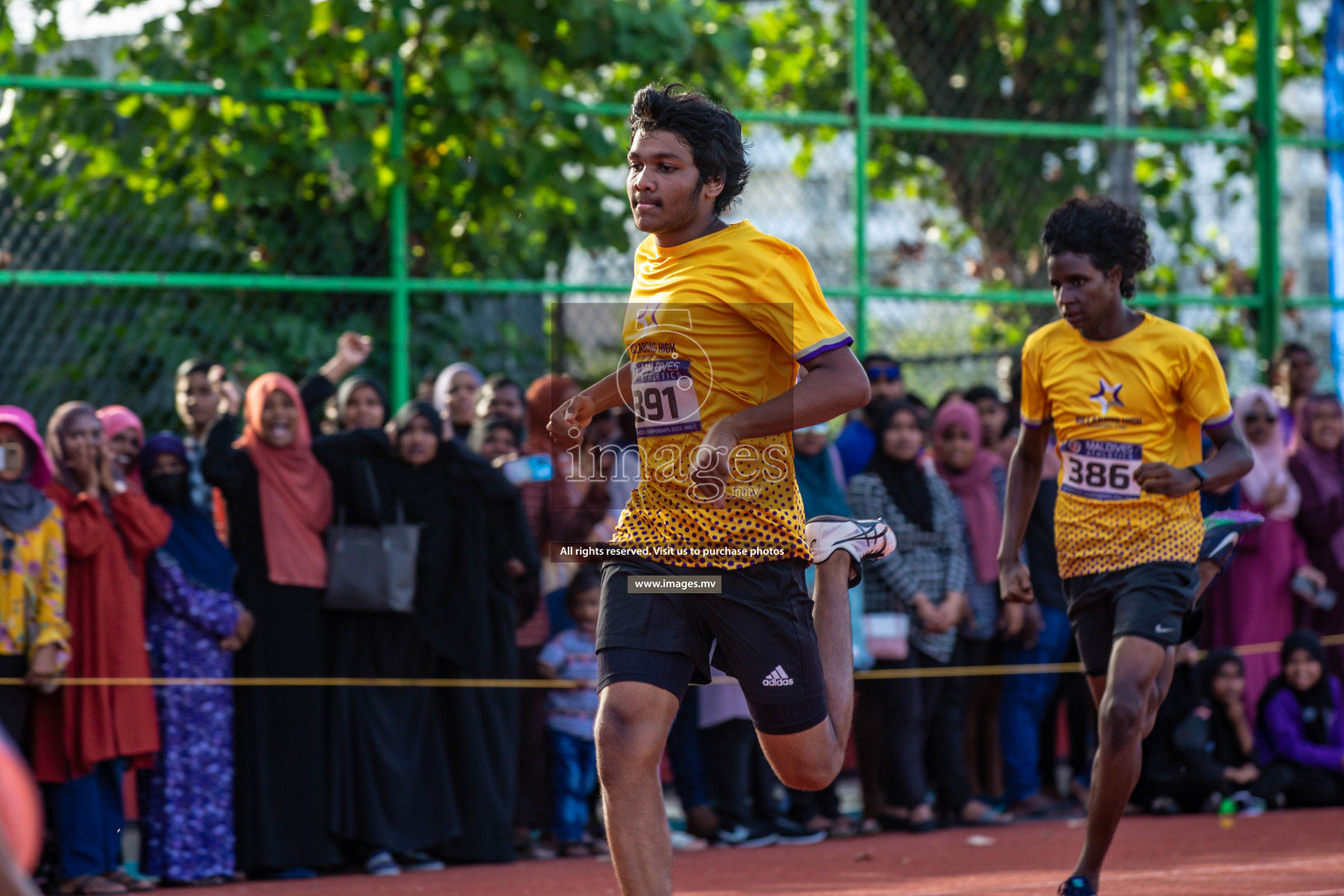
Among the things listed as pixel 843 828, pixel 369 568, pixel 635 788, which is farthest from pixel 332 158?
pixel 635 788

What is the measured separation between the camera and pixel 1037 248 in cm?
1158

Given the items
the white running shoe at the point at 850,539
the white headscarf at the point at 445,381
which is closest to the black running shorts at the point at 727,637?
the white running shoe at the point at 850,539

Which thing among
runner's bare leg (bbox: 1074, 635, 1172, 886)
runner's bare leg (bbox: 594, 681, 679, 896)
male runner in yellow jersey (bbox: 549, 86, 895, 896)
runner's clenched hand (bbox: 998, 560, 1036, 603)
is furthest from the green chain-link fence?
runner's bare leg (bbox: 594, 681, 679, 896)

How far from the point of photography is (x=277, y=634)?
7891 millimetres

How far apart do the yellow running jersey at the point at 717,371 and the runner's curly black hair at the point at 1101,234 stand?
1.89 m

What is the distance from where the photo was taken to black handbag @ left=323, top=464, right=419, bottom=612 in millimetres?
7957

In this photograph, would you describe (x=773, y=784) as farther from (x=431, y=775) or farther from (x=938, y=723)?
(x=431, y=775)

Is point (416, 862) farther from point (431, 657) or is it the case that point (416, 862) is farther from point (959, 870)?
point (959, 870)

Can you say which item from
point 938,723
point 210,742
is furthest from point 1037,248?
point 210,742

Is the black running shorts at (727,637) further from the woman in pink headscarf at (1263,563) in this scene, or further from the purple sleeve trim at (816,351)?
the woman in pink headscarf at (1263,563)

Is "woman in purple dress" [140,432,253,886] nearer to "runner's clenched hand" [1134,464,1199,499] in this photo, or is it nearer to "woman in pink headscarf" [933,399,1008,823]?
"woman in pink headscarf" [933,399,1008,823]

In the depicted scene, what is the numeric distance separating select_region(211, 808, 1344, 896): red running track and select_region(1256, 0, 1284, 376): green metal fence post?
377cm

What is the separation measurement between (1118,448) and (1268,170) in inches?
251

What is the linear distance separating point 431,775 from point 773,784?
1.88 m
